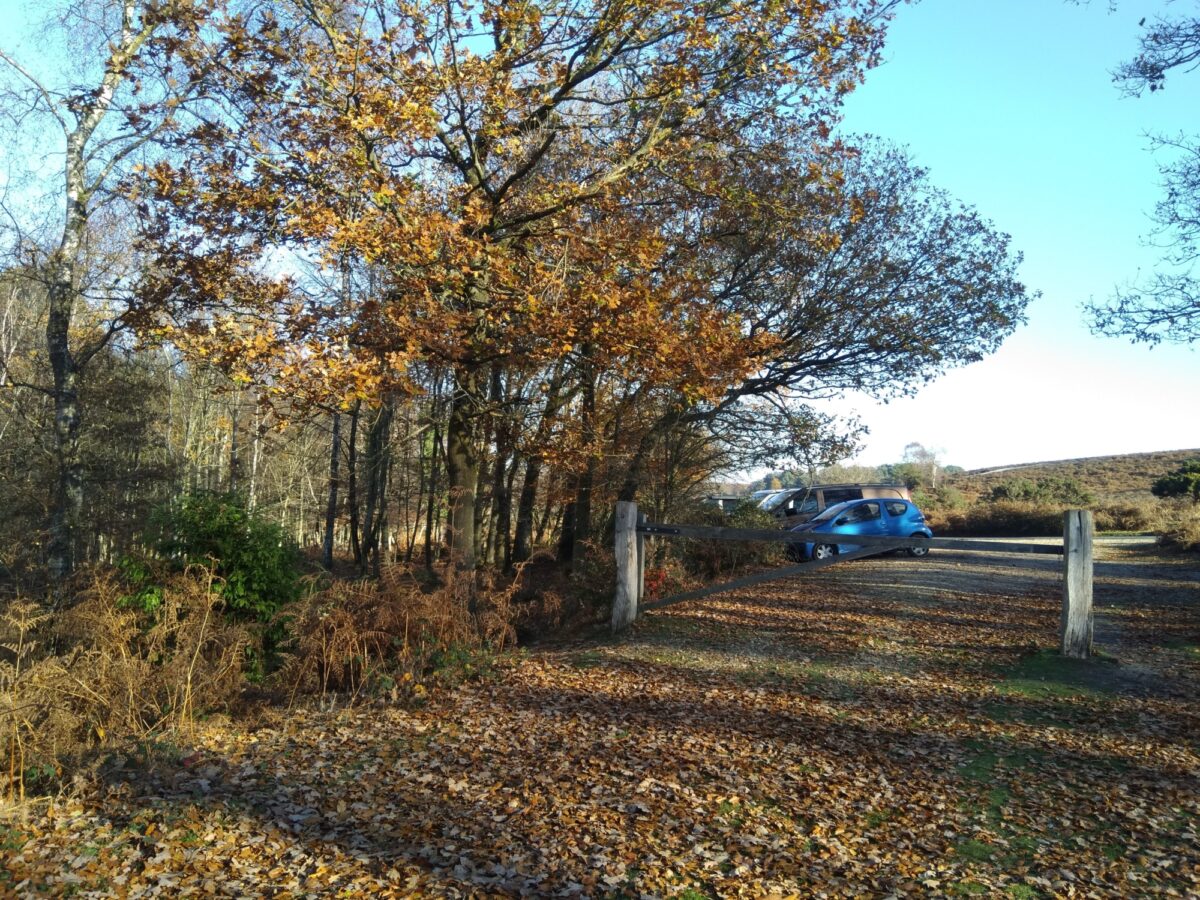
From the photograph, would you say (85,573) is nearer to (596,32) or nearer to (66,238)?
(66,238)

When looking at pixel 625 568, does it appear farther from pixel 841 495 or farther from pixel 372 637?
pixel 841 495

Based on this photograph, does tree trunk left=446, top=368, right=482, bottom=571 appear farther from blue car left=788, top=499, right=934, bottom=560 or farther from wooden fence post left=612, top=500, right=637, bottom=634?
blue car left=788, top=499, right=934, bottom=560

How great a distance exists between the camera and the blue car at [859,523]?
19.3m

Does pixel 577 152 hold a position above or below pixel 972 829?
above

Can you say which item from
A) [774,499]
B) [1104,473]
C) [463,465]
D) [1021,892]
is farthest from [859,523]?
[1104,473]

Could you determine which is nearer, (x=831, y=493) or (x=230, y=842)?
(x=230, y=842)

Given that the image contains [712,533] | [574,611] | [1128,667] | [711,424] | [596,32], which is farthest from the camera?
[711,424]

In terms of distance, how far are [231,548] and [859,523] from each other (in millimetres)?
14607

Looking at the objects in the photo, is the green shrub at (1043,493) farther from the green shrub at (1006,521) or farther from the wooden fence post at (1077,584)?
the wooden fence post at (1077,584)

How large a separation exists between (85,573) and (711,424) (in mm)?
11770

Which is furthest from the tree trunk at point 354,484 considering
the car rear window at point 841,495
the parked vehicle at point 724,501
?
the car rear window at point 841,495

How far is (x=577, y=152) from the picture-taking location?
15.5 m

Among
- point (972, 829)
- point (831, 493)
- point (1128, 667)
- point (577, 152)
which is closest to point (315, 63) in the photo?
point (577, 152)

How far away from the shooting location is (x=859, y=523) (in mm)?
20344
